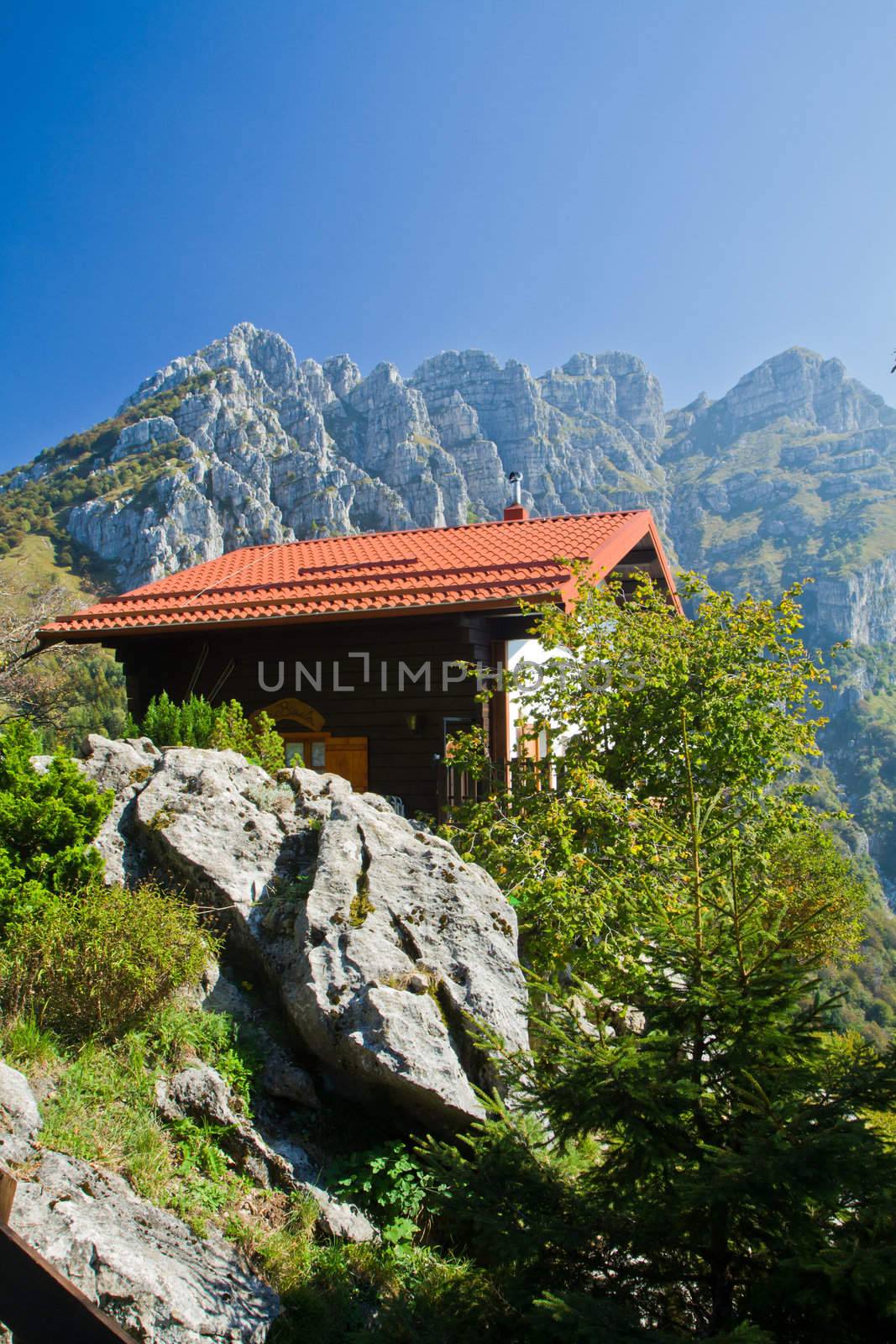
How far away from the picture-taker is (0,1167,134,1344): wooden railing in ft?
4.81

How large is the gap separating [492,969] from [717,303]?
40.0m

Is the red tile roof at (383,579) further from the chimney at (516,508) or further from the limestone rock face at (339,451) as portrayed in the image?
the limestone rock face at (339,451)

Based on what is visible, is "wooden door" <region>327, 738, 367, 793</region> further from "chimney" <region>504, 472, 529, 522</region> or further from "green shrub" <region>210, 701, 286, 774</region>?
"chimney" <region>504, 472, 529, 522</region>

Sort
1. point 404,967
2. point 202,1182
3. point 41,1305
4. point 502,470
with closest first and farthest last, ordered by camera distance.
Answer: point 41,1305, point 202,1182, point 404,967, point 502,470

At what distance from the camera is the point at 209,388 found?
9612 centimetres

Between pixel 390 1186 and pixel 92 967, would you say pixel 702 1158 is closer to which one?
pixel 390 1186

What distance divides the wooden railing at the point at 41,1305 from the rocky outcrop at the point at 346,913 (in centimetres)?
240

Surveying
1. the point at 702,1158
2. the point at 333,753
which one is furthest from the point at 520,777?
the point at 702,1158

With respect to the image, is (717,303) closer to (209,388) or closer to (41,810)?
(41,810)

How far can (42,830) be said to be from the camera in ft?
15.8

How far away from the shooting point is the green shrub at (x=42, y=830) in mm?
4531

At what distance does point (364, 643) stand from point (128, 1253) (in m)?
8.30

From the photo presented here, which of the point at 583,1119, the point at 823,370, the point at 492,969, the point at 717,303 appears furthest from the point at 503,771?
the point at 823,370

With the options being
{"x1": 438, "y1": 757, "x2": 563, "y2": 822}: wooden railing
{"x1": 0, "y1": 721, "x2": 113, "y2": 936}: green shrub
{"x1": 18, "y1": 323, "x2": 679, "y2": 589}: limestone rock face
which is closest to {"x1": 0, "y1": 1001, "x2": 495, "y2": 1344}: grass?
{"x1": 0, "y1": 721, "x2": 113, "y2": 936}: green shrub
